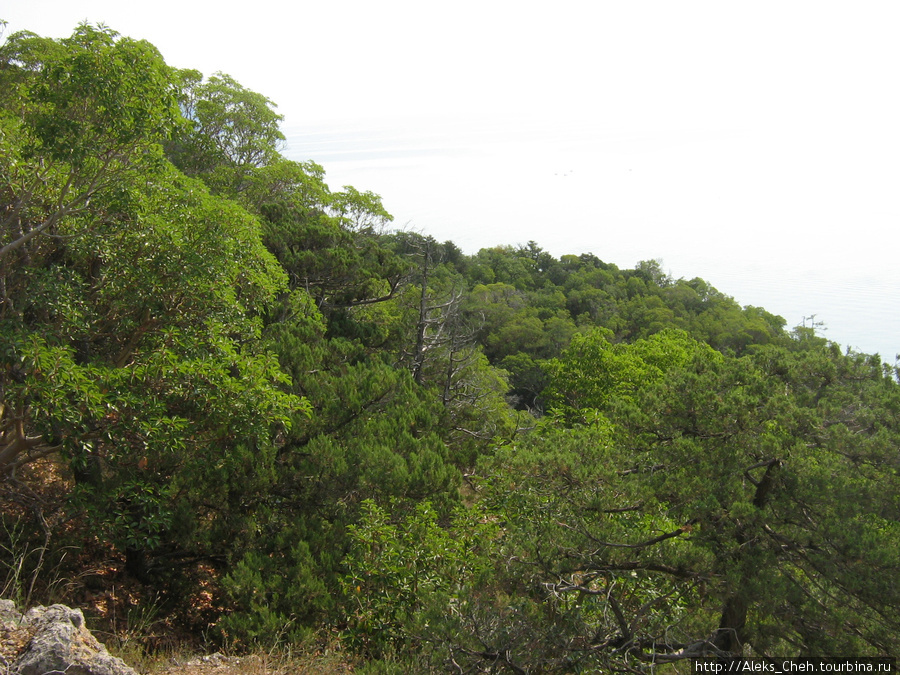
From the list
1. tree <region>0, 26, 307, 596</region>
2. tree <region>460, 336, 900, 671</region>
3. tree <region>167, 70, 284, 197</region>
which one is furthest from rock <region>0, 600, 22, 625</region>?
tree <region>167, 70, 284, 197</region>

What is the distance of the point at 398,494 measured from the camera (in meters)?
6.76

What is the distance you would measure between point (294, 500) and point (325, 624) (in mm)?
1496

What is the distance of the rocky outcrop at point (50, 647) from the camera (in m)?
3.09

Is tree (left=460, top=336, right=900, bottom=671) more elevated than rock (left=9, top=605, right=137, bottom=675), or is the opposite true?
tree (left=460, top=336, right=900, bottom=671)

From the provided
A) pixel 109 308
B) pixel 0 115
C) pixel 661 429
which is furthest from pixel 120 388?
pixel 661 429

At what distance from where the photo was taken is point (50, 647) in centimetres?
313

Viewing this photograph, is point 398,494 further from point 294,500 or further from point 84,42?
point 84,42

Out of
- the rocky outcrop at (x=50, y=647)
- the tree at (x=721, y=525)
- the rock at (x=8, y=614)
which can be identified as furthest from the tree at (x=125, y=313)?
the tree at (x=721, y=525)

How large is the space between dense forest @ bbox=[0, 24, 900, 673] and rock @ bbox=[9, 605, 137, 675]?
5.79 feet

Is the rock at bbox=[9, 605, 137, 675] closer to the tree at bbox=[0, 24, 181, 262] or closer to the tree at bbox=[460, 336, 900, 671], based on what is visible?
the tree at bbox=[460, 336, 900, 671]

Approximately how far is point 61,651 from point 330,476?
3.65m

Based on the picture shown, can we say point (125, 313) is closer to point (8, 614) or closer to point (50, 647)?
point (8, 614)

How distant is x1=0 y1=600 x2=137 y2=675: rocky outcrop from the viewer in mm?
3090

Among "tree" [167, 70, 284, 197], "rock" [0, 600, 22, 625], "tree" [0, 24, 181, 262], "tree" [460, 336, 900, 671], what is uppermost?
"tree" [167, 70, 284, 197]
